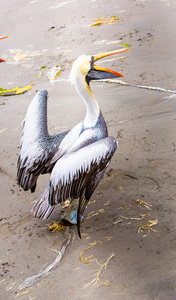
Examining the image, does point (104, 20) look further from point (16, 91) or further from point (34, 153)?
point (34, 153)

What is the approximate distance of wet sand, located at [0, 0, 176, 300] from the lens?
2.44 metres

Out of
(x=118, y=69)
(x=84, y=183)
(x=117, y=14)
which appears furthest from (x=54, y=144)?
(x=117, y=14)

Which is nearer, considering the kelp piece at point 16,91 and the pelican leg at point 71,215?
the pelican leg at point 71,215

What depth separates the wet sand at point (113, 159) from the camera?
8.01ft

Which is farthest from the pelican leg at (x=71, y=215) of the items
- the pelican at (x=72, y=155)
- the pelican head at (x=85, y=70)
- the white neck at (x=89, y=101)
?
the pelican head at (x=85, y=70)

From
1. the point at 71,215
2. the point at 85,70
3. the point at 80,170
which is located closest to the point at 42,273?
the point at 71,215

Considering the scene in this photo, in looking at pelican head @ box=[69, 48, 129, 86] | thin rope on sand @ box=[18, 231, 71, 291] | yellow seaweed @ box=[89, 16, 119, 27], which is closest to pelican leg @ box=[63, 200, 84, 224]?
thin rope on sand @ box=[18, 231, 71, 291]

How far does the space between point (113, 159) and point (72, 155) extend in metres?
1.17

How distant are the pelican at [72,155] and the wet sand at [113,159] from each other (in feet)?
0.91

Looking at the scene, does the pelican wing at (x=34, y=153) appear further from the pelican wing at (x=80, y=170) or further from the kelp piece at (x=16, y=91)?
the kelp piece at (x=16, y=91)

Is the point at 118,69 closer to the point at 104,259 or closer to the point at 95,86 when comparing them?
the point at 95,86

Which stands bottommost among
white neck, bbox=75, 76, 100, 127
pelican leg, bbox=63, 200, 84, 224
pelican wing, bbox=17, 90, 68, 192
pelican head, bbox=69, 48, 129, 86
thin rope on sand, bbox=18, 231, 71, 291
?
thin rope on sand, bbox=18, 231, 71, 291

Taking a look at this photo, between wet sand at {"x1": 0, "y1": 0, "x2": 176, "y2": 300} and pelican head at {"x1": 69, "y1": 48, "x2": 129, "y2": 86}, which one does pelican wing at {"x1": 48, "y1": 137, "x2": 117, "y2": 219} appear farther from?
pelican head at {"x1": 69, "y1": 48, "x2": 129, "y2": 86}

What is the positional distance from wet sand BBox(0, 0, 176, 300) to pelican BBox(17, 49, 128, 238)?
28 centimetres
